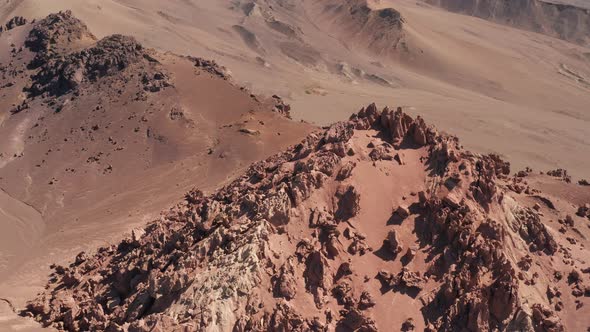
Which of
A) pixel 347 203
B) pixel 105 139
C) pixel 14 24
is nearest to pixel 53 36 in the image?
pixel 14 24

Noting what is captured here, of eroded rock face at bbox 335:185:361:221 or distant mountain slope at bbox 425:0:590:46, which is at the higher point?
distant mountain slope at bbox 425:0:590:46

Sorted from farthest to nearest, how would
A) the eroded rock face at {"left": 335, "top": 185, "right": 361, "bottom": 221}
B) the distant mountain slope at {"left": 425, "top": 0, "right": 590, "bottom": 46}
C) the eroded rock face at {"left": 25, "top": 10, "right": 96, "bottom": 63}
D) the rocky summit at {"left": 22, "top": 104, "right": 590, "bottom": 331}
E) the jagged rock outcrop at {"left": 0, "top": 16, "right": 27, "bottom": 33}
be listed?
the distant mountain slope at {"left": 425, "top": 0, "right": 590, "bottom": 46} → the jagged rock outcrop at {"left": 0, "top": 16, "right": 27, "bottom": 33} → the eroded rock face at {"left": 25, "top": 10, "right": 96, "bottom": 63} → the eroded rock face at {"left": 335, "top": 185, "right": 361, "bottom": 221} → the rocky summit at {"left": 22, "top": 104, "right": 590, "bottom": 331}

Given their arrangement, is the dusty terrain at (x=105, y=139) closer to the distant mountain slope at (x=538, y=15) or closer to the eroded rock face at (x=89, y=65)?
the eroded rock face at (x=89, y=65)

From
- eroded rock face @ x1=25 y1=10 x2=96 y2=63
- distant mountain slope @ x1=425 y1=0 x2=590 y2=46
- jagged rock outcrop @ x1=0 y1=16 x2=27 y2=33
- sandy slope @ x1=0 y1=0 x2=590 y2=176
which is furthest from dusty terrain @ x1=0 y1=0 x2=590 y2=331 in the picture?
distant mountain slope @ x1=425 y1=0 x2=590 y2=46

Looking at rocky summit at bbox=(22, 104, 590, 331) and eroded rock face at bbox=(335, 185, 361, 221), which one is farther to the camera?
eroded rock face at bbox=(335, 185, 361, 221)

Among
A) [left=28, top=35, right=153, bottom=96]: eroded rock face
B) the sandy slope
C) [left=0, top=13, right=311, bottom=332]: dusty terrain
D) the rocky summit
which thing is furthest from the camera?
the sandy slope

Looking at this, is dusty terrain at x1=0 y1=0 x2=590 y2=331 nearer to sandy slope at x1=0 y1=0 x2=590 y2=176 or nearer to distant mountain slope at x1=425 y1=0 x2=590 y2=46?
sandy slope at x1=0 y1=0 x2=590 y2=176
